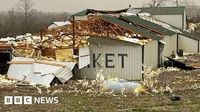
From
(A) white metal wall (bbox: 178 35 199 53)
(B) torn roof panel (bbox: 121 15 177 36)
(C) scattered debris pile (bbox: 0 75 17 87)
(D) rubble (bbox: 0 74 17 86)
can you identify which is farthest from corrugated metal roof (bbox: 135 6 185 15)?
(C) scattered debris pile (bbox: 0 75 17 87)

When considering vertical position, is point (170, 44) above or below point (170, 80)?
above

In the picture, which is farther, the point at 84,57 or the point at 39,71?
the point at 84,57

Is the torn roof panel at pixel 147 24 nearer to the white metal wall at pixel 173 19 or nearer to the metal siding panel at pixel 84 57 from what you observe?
the metal siding panel at pixel 84 57

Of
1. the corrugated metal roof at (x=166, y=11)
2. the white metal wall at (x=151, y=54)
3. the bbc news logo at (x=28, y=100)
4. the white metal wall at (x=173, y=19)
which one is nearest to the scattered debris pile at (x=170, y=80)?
the white metal wall at (x=151, y=54)

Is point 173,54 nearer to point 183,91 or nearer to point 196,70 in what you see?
point 196,70

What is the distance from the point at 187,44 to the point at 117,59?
2126cm

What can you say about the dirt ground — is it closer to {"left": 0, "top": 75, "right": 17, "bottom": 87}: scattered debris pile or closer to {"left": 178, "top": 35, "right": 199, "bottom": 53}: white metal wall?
{"left": 0, "top": 75, "right": 17, "bottom": 87}: scattered debris pile

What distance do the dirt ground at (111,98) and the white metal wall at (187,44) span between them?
20.1 meters

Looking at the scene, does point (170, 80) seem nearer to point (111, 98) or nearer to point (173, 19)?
point (111, 98)

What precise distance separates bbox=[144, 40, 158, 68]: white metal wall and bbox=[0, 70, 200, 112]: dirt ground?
2402mm

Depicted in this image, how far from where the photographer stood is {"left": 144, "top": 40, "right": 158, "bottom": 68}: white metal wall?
30133 millimetres

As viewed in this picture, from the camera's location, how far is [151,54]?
105 feet

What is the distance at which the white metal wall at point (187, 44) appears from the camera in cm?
4819

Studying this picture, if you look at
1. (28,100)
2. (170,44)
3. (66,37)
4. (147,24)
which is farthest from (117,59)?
(170,44)
